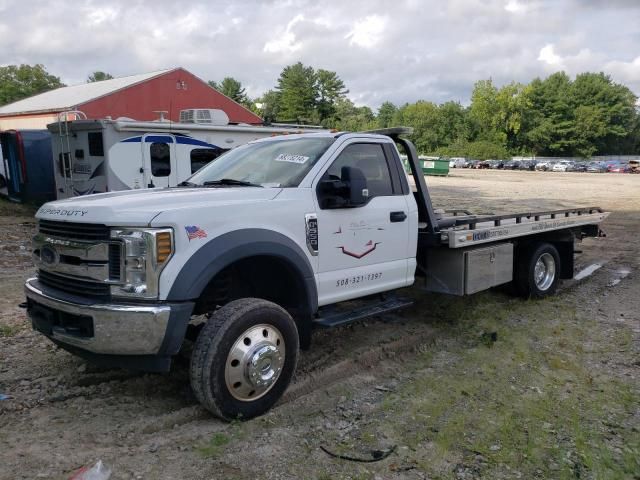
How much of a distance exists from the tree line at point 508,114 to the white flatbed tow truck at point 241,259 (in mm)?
81023

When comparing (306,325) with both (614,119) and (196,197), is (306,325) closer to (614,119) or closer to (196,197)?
(196,197)

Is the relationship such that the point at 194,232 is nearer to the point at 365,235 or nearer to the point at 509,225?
the point at 365,235

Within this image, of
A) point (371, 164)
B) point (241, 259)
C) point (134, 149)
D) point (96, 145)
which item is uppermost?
point (96, 145)

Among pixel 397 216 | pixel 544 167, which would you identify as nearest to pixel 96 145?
pixel 397 216

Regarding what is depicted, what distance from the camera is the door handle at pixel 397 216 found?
16.5ft

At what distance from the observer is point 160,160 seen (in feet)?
40.9

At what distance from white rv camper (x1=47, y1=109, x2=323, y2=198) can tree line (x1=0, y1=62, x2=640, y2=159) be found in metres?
72.9

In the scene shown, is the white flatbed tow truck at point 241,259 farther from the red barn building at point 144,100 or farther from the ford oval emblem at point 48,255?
the red barn building at point 144,100

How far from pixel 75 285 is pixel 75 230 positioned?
37cm

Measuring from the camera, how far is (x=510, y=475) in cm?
328

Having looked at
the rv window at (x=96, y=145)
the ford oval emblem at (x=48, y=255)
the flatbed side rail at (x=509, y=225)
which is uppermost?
the rv window at (x=96, y=145)

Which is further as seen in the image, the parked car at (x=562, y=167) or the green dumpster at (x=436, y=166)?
the parked car at (x=562, y=167)

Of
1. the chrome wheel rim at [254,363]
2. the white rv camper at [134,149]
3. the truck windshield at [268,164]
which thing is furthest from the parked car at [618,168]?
the chrome wheel rim at [254,363]

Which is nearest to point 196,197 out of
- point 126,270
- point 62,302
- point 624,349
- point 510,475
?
point 126,270
